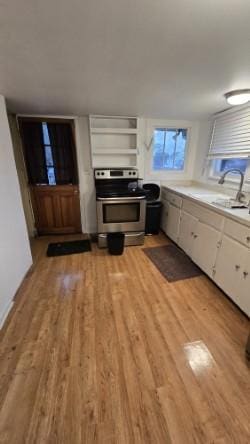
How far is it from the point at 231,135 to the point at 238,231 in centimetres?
155

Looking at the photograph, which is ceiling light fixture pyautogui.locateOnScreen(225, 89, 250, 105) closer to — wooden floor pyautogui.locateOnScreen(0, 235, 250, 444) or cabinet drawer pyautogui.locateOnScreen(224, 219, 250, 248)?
cabinet drawer pyautogui.locateOnScreen(224, 219, 250, 248)

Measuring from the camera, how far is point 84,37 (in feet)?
3.42

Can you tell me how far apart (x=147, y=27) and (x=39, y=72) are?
0.94 meters

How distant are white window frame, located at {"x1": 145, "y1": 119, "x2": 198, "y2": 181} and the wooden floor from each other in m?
2.08

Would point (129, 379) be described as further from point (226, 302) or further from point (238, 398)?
point (226, 302)

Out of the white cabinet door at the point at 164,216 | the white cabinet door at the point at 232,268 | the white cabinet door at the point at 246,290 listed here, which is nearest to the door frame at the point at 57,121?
the white cabinet door at the point at 164,216

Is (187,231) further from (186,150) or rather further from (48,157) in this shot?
(48,157)

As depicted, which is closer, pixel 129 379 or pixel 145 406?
pixel 145 406

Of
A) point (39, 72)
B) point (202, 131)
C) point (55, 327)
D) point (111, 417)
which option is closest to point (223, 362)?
point (111, 417)

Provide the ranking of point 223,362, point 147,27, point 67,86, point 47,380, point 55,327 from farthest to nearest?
point 67,86 < point 55,327 < point 223,362 < point 47,380 < point 147,27

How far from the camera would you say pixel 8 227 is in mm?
1898

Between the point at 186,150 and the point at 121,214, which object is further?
the point at 186,150

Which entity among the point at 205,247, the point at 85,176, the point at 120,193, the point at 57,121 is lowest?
the point at 205,247

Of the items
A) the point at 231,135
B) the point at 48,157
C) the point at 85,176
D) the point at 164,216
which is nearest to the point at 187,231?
the point at 164,216
